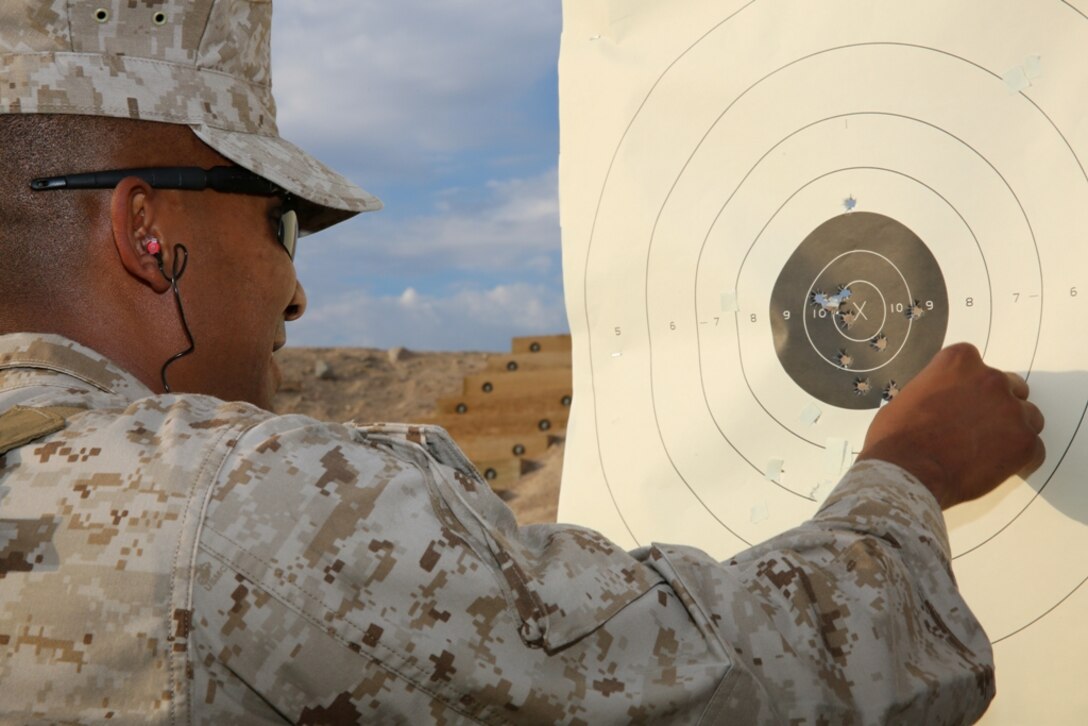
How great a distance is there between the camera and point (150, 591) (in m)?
0.87

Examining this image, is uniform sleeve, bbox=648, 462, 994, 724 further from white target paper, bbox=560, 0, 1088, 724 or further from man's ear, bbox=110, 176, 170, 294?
man's ear, bbox=110, 176, 170, 294

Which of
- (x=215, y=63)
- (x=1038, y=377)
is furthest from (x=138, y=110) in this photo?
(x=1038, y=377)

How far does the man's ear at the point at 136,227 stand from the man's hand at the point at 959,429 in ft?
2.44

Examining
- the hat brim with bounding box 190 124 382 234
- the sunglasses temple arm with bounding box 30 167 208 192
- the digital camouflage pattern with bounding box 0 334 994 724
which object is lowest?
the digital camouflage pattern with bounding box 0 334 994 724

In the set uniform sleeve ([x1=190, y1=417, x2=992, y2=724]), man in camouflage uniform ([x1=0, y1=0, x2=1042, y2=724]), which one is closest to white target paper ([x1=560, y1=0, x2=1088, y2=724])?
man in camouflage uniform ([x1=0, y1=0, x2=1042, y2=724])

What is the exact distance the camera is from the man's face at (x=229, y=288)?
1197 mm

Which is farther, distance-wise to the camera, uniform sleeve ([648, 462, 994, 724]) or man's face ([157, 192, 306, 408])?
man's face ([157, 192, 306, 408])

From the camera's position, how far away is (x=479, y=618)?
0.87 m

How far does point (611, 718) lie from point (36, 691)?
0.44m

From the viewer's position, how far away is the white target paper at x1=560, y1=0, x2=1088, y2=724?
125 cm

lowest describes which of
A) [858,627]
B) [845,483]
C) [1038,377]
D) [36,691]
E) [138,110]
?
[36,691]

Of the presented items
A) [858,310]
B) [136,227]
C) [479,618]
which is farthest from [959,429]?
[136,227]

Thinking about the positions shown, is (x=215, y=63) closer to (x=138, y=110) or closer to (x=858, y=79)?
(x=138, y=110)

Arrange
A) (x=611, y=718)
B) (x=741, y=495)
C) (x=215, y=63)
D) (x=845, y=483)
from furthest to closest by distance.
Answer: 1. (x=741, y=495)
2. (x=215, y=63)
3. (x=845, y=483)
4. (x=611, y=718)
